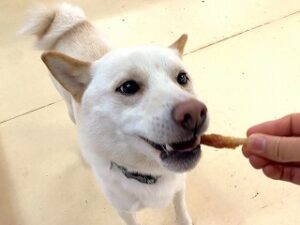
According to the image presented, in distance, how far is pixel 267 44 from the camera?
6.52 ft

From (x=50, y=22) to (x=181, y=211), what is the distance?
825 millimetres

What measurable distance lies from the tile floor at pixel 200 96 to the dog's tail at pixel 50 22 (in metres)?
0.44


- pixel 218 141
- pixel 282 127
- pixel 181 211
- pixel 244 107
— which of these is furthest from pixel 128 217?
pixel 244 107

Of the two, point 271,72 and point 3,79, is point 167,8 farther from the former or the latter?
point 3,79

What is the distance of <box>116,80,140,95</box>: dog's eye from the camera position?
94cm

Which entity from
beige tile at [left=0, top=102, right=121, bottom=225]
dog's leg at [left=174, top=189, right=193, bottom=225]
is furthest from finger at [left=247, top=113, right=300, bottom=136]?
beige tile at [left=0, top=102, right=121, bottom=225]

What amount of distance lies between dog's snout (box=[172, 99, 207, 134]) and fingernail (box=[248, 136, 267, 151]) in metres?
0.11

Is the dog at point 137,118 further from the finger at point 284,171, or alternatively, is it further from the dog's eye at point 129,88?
the finger at point 284,171

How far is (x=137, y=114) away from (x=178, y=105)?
0.12 meters

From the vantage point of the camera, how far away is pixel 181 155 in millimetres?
885

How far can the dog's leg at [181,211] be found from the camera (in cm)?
134

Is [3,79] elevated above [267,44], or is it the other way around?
[267,44]

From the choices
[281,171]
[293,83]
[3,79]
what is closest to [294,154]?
[281,171]

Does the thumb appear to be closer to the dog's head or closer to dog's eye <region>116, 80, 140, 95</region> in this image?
the dog's head
